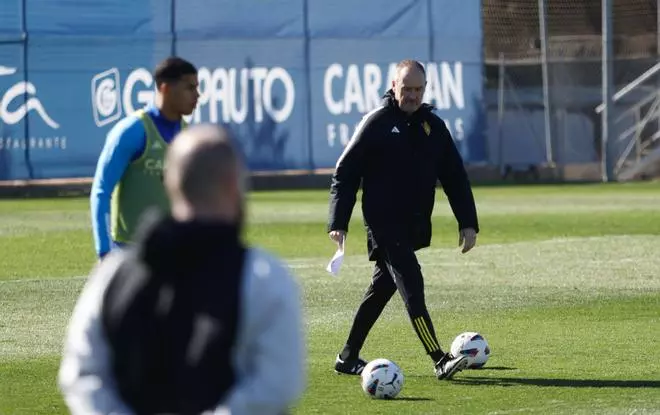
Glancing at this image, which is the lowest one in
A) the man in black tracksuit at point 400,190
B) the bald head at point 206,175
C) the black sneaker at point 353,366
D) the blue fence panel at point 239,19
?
the black sneaker at point 353,366

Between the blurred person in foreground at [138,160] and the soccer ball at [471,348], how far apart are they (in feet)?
8.82

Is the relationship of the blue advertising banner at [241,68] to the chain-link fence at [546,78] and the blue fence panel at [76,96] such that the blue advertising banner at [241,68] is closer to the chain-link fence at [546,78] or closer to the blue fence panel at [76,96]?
the blue fence panel at [76,96]

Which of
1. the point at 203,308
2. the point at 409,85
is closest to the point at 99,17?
the point at 409,85

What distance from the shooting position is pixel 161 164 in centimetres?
870

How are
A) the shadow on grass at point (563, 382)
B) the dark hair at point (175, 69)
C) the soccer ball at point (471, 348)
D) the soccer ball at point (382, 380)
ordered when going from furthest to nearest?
1. the soccer ball at point (471, 348)
2. the shadow on grass at point (563, 382)
3. the soccer ball at point (382, 380)
4. the dark hair at point (175, 69)

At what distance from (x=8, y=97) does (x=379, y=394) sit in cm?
2520

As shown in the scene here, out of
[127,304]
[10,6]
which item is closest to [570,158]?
[10,6]

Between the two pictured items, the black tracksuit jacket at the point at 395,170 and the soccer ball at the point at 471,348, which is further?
the soccer ball at the point at 471,348

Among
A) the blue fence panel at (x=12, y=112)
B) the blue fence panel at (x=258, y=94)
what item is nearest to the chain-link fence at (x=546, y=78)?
the blue fence panel at (x=258, y=94)

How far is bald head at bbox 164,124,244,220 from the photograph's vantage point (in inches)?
152

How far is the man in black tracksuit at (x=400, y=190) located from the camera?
1041 cm

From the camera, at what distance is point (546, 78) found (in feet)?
124

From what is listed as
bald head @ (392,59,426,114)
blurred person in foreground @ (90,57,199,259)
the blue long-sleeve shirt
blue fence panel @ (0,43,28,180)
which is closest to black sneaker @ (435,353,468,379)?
bald head @ (392,59,426,114)

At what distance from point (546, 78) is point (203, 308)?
112 ft
